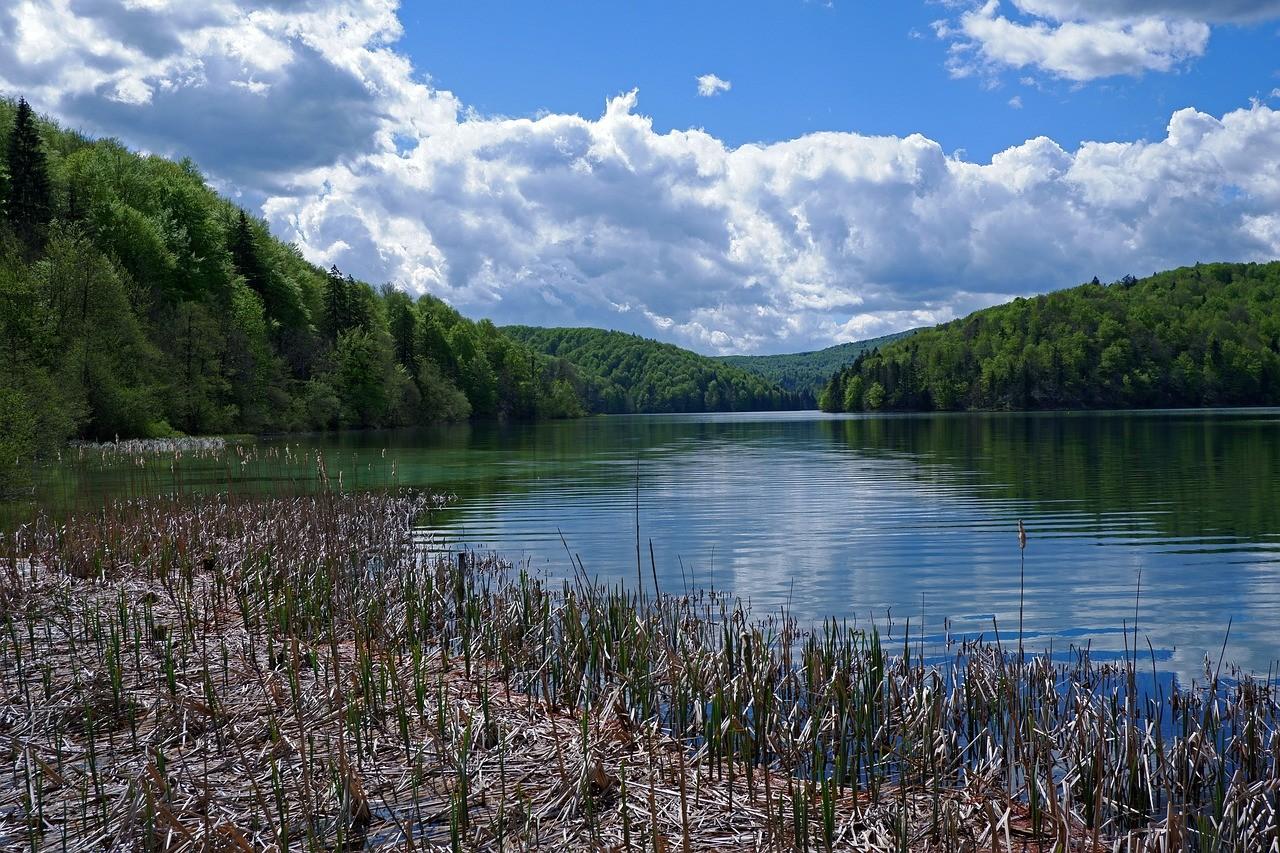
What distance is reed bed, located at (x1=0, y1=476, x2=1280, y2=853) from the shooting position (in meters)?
6.14

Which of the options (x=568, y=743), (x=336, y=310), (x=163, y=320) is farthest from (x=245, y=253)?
(x=568, y=743)

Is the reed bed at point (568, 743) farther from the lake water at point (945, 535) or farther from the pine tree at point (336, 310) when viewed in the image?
the pine tree at point (336, 310)

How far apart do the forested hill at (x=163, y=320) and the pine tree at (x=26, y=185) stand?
4.8 inches

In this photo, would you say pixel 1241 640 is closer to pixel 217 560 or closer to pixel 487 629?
pixel 487 629

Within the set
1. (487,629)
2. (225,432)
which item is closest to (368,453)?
(225,432)

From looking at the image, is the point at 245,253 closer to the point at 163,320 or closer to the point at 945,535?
the point at 163,320

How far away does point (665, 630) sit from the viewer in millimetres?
11250

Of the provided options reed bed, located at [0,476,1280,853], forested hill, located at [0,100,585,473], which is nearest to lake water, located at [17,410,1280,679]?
reed bed, located at [0,476,1280,853]

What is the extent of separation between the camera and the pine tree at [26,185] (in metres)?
74.6

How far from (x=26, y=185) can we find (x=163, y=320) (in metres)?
14.7

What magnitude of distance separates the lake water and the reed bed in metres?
1.60

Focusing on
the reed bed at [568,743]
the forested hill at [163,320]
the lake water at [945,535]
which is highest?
the forested hill at [163,320]

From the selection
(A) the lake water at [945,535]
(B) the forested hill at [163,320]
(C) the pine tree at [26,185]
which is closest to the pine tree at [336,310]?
(B) the forested hill at [163,320]

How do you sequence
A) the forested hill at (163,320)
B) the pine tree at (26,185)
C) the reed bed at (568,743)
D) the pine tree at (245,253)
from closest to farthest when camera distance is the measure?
the reed bed at (568,743) → the forested hill at (163,320) → the pine tree at (26,185) → the pine tree at (245,253)
